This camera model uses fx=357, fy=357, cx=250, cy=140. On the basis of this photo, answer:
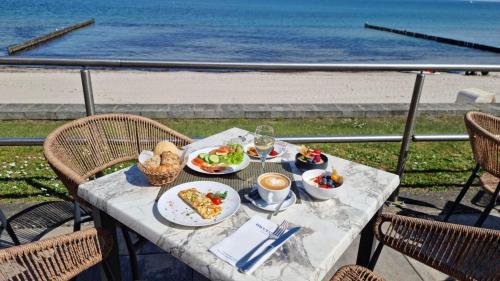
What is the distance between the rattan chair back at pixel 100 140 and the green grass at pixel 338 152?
138 centimetres

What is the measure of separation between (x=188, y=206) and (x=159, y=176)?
24cm

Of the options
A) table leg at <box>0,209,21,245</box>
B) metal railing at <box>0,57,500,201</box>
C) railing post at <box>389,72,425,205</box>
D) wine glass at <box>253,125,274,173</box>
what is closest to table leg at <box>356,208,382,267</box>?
wine glass at <box>253,125,274,173</box>

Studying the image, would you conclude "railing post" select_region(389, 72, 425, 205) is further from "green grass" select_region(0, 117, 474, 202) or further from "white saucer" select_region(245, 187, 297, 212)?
"white saucer" select_region(245, 187, 297, 212)

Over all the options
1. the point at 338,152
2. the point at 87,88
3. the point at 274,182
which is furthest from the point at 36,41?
the point at 274,182

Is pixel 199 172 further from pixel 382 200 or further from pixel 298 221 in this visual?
pixel 382 200

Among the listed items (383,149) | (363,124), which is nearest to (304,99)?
(363,124)

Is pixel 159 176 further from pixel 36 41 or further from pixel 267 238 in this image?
pixel 36 41

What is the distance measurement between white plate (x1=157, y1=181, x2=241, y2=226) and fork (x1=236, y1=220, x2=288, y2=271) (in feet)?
0.66

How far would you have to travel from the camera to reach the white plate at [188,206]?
1467 mm

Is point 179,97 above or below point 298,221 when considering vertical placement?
below

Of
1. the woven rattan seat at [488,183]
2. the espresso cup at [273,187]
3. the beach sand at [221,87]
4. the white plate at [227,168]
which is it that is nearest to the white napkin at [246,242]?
the espresso cup at [273,187]

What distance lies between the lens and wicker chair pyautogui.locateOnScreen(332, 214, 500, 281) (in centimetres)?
168

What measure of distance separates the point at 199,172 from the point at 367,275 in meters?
1.02

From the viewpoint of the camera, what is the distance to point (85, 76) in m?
2.88
